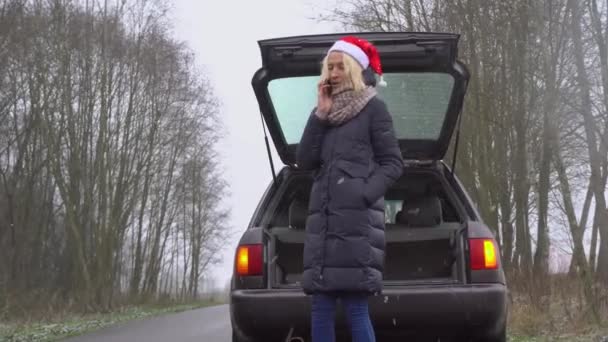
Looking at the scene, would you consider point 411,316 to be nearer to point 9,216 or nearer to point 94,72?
point 94,72

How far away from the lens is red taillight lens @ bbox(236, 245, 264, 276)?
17.5 ft

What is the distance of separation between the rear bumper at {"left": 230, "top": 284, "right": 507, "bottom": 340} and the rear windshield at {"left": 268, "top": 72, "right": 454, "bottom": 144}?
54.9 inches

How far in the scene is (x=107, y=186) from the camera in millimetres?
29578

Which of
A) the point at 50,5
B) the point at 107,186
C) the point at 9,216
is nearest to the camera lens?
the point at 50,5

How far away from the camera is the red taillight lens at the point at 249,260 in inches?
210

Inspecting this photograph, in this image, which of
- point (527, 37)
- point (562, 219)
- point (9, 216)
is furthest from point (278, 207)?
point (9, 216)

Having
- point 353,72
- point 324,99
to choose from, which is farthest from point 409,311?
point 353,72

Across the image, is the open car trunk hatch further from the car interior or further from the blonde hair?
the blonde hair

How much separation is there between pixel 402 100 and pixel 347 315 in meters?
2.02

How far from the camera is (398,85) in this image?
5852 mm

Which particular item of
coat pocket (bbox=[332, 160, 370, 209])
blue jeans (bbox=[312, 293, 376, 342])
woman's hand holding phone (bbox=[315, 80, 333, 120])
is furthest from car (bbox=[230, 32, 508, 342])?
woman's hand holding phone (bbox=[315, 80, 333, 120])

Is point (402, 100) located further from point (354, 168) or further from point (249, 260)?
point (354, 168)

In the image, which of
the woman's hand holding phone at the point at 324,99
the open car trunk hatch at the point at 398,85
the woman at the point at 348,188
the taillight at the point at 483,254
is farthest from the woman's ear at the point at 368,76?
the taillight at the point at 483,254

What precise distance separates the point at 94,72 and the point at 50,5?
2.47 meters
